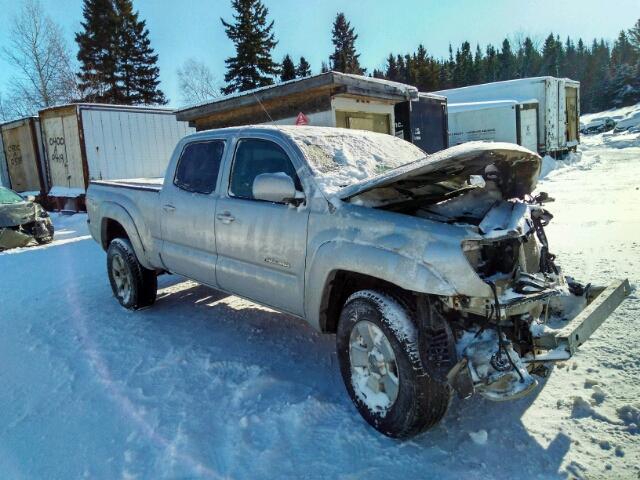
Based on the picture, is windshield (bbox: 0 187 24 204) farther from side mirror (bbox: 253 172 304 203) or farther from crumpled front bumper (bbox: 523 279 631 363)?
crumpled front bumper (bbox: 523 279 631 363)

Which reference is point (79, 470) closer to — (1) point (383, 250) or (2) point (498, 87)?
(1) point (383, 250)

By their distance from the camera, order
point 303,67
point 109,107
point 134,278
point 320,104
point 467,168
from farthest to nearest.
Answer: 1. point 303,67
2. point 109,107
3. point 320,104
4. point 134,278
5. point 467,168

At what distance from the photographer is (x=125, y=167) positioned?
48.4 feet

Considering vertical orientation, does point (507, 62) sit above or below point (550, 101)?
above

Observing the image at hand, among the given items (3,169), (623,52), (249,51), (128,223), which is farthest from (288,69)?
(623,52)

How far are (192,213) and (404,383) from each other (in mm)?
2626

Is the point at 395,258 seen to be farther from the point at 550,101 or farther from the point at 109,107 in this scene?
the point at 550,101

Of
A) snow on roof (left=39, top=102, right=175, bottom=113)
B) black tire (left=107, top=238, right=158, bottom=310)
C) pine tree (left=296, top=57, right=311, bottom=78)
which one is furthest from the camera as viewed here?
pine tree (left=296, top=57, right=311, bottom=78)

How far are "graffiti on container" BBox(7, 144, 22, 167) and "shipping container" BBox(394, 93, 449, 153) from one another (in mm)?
13285

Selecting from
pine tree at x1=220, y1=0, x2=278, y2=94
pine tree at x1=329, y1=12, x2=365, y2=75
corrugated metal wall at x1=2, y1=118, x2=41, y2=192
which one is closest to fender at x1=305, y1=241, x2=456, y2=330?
corrugated metal wall at x1=2, y1=118, x2=41, y2=192

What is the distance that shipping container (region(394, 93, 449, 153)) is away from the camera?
12.8m

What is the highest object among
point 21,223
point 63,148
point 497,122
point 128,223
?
point 497,122

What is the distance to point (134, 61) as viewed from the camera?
1265 inches

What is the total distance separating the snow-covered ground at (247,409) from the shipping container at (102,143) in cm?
970
